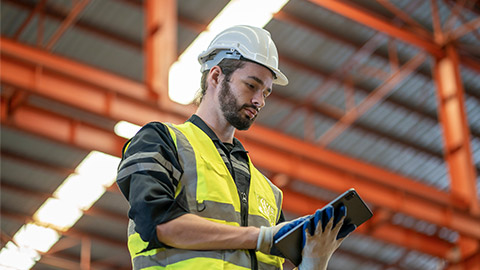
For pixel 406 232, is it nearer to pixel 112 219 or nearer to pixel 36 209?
pixel 112 219

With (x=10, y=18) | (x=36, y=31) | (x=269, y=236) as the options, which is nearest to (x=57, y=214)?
(x=36, y=31)

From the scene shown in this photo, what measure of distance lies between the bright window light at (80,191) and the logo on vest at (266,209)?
64.0 feet

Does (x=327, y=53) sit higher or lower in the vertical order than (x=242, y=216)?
higher

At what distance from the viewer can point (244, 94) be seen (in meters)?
4.51

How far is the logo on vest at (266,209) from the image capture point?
4.37 meters

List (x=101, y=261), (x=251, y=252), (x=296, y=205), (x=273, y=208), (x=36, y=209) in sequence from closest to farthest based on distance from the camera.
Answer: (x=251, y=252) → (x=273, y=208) → (x=296, y=205) → (x=36, y=209) → (x=101, y=261)

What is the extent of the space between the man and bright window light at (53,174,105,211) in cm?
1943

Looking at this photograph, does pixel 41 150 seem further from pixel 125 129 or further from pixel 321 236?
pixel 321 236

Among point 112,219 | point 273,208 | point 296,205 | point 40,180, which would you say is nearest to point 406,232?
point 296,205

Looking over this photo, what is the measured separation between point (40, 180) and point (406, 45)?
12424 mm

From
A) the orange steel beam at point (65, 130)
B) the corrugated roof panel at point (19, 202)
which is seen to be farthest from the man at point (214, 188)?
the corrugated roof panel at point (19, 202)

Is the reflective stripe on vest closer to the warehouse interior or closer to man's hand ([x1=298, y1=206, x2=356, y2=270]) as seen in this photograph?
man's hand ([x1=298, y1=206, x2=356, y2=270])

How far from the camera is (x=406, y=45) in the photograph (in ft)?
76.9

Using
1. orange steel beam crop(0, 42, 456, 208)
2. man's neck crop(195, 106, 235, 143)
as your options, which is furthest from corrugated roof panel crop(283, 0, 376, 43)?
man's neck crop(195, 106, 235, 143)
